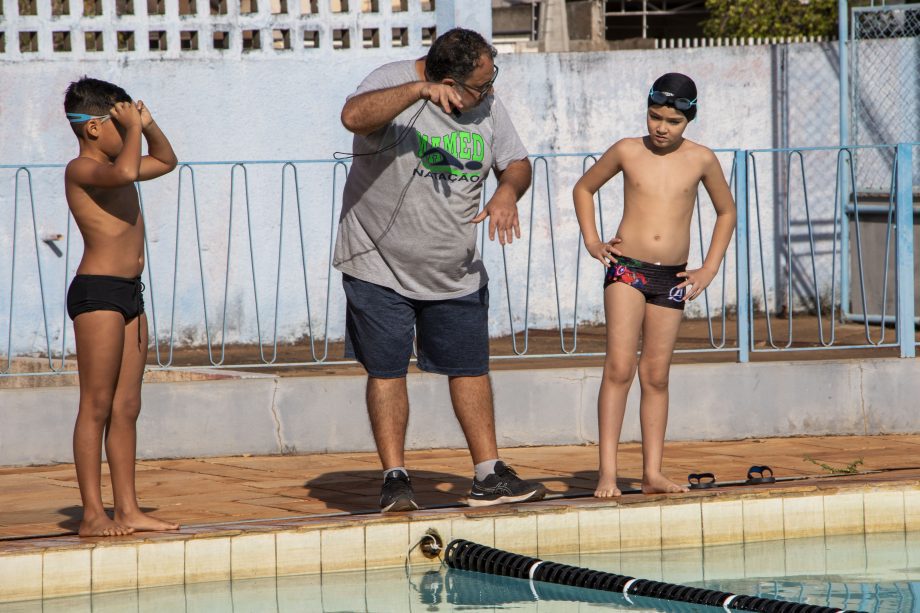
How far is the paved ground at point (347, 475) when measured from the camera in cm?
548

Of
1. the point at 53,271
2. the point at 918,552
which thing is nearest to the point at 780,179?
the point at 53,271

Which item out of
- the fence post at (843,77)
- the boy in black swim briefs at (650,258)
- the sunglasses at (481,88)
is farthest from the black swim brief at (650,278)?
the fence post at (843,77)

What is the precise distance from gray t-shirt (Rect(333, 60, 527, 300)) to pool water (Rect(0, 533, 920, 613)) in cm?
108

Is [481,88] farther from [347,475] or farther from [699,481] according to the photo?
[347,475]

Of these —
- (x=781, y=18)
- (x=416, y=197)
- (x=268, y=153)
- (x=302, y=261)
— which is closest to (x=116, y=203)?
(x=416, y=197)

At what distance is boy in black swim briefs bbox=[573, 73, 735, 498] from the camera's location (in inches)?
212

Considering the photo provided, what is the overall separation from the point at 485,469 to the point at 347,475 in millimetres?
1273

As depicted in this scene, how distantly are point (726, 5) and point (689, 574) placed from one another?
1397 centimetres

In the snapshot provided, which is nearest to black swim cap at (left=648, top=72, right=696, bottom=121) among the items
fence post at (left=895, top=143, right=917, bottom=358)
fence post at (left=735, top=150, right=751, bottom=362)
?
fence post at (left=735, top=150, right=751, bottom=362)

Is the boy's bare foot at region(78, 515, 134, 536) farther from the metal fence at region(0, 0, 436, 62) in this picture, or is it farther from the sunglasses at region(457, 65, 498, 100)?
the metal fence at region(0, 0, 436, 62)

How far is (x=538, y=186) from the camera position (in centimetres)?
1081

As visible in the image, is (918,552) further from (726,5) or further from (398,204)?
(726,5)

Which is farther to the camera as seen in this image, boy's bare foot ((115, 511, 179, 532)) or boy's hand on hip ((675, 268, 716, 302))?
boy's hand on hip ((675, 268, 716, 302))

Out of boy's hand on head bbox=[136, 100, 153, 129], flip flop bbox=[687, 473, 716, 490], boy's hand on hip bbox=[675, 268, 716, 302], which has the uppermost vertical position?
boy's hand on head bbox=[136, 100, 153, 129]
